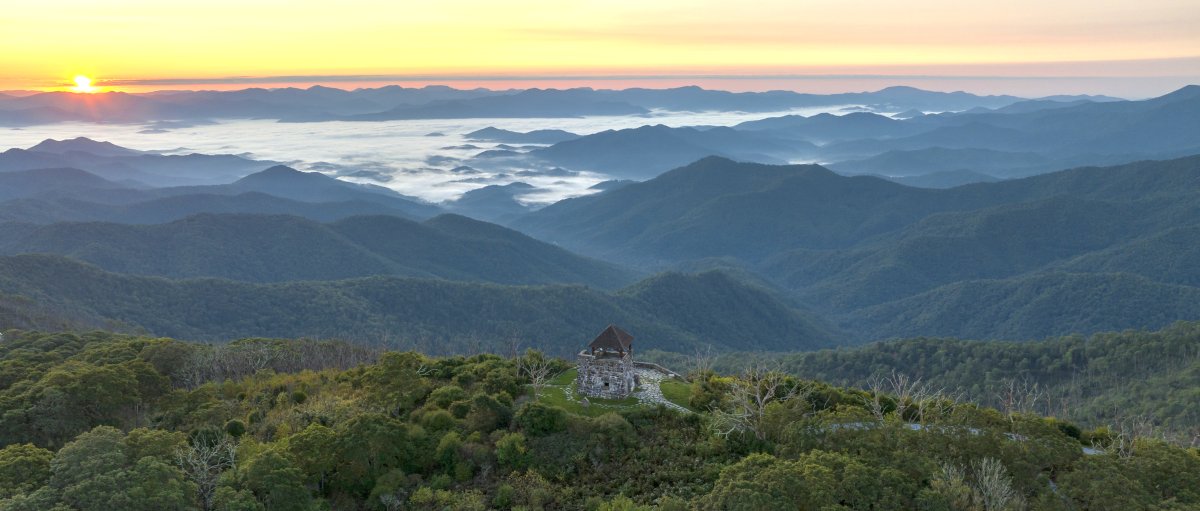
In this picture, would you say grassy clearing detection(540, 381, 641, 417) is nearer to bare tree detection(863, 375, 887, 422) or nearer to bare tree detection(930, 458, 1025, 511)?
bare tree detection(863, 375, 887, 422)

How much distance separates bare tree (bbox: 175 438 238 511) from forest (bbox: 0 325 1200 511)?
13cm

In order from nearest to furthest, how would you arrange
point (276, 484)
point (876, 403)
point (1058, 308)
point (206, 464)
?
1. point (276, 484)
2. point (206, 464)
3. point (876, 403)
4. point (1058, 308)

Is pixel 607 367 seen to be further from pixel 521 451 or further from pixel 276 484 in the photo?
pixel 276 484

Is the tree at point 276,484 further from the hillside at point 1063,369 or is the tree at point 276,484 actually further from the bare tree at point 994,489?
the hillside at point 1063,369

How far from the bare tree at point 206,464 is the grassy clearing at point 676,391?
28.2m

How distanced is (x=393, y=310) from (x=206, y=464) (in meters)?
127

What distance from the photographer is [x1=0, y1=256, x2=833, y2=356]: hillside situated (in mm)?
140500

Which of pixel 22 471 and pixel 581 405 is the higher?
pixel 22 471

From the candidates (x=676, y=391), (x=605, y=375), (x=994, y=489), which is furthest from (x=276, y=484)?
(x=994, y=489)

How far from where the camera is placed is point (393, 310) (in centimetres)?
16150

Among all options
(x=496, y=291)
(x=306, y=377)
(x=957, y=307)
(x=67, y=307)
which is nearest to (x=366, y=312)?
(x=496, y=291)

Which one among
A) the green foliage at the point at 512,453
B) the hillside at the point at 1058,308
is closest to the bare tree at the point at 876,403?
the green foliage at the point at 512,453

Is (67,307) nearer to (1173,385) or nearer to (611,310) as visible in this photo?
(611,310)

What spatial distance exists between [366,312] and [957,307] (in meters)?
153
